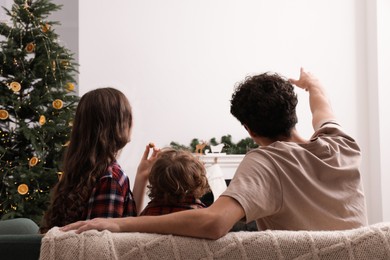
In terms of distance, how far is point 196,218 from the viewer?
1.22m

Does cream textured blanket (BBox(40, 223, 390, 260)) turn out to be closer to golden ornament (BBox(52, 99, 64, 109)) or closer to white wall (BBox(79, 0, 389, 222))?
golden ornament (BBox(52, 99, 64, 109))

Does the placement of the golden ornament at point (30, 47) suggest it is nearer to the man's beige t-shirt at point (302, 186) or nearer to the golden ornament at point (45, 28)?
the golden ornament at point (45, 28)

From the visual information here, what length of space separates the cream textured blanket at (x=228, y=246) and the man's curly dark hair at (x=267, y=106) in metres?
0.52

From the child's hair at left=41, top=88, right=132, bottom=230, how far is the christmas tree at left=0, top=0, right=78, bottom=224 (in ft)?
6.66

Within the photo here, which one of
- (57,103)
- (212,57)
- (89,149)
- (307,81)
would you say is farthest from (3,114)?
(212,57)

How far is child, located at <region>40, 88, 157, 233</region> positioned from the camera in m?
1.91

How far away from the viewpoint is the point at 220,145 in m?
6.26

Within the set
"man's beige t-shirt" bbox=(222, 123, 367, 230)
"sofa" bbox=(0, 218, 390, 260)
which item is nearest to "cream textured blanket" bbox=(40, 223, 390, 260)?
"sofa" bbox=(0, 218, 390, 260)

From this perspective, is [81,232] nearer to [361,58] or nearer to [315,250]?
[315,250]

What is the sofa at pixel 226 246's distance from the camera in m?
1.17

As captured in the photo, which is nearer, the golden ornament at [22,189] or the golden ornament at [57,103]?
the golden ornament at [22,189]

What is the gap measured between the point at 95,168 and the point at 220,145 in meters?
4.35

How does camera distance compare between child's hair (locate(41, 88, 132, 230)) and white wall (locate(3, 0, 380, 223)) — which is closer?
child's hair (locate(41, 88, 132, 230))

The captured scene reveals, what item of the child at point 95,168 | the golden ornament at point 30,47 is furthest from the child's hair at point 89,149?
the golden ornament at point 30,47
